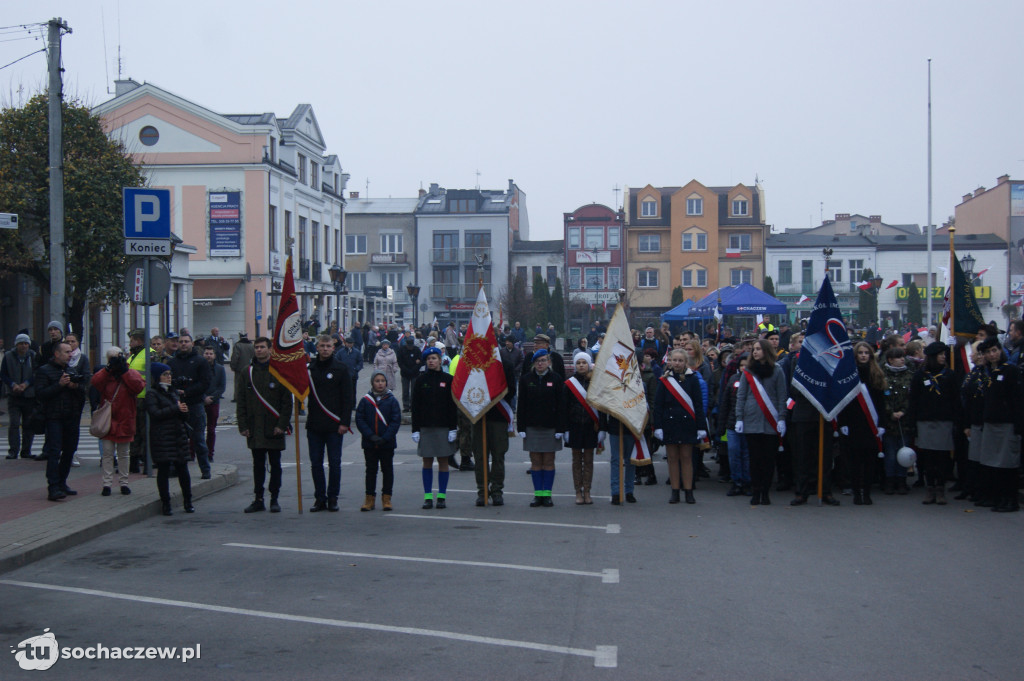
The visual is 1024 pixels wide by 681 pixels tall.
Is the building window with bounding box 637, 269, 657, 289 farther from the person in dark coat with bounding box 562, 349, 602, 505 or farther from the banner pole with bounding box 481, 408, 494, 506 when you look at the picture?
the banner pole with bounding box 481, 408, 494, 506

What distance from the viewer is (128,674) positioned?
5.46 metres

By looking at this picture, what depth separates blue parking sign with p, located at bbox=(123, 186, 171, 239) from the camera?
12391 millimetres

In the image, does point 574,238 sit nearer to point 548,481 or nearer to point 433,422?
point 548,481

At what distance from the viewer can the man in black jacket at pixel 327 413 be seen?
11078 mm

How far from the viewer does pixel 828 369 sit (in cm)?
1167

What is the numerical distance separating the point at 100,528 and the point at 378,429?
10.2ft

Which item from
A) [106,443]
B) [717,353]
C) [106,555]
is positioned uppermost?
[717,353]

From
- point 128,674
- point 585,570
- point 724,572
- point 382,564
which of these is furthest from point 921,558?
point 128,674

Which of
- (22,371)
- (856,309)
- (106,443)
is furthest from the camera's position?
(856,309)

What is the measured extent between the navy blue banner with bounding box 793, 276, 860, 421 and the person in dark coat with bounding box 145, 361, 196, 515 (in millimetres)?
7312

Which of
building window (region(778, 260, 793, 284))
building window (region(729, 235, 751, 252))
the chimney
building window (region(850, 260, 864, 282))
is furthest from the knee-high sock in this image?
building window (region(850, 260, 864, 282))

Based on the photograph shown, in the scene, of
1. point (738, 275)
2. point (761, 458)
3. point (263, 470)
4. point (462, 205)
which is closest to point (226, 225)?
point (462, 205)

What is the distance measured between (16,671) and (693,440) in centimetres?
791

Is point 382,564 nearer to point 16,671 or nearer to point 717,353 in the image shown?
point 16,671
